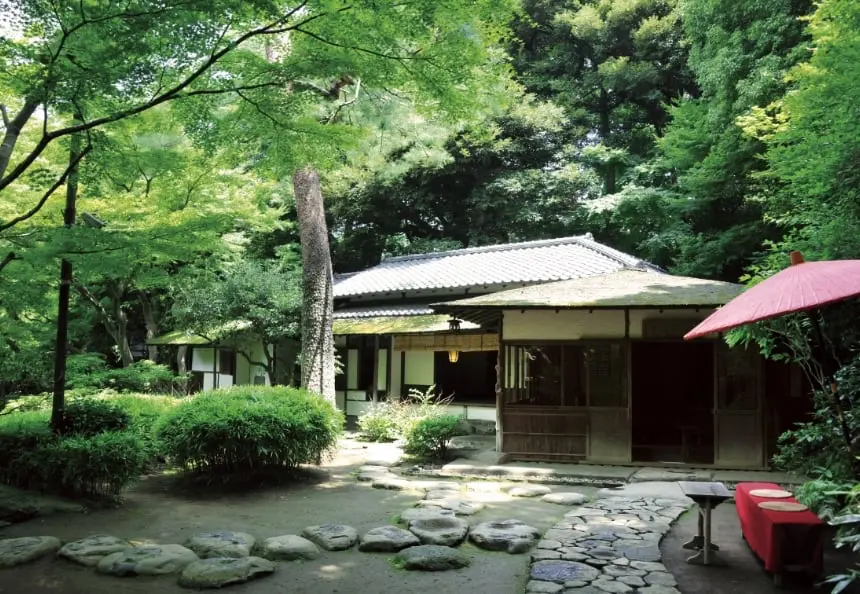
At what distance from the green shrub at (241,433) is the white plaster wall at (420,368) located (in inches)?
286

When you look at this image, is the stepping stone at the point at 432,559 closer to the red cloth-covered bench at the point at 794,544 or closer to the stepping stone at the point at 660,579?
the stepping stone at the point at 660,579

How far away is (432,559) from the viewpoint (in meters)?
5.81

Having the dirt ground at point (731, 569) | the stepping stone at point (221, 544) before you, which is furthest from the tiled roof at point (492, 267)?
the stepping stone at point (221, 544)

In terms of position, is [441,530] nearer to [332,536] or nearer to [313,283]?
[332,536]

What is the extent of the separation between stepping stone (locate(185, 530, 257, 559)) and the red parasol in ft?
15.9

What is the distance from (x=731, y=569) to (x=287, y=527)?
4.66m

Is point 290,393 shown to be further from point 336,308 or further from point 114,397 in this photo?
point 336,308

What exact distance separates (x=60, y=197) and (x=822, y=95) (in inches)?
461

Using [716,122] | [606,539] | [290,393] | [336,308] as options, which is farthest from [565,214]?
[606,539]

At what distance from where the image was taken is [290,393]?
10461 mm

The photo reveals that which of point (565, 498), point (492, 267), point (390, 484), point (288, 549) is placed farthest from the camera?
point (492, 267)

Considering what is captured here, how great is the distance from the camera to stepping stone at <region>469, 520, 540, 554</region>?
6.29 meters

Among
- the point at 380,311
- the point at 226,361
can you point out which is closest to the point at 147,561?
the point at 380,311

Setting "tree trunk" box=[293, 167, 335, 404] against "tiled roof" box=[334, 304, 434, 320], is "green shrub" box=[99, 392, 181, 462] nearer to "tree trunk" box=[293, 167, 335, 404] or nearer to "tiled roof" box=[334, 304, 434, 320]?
"tree trunk" box=[293, 167, 335, 404]
